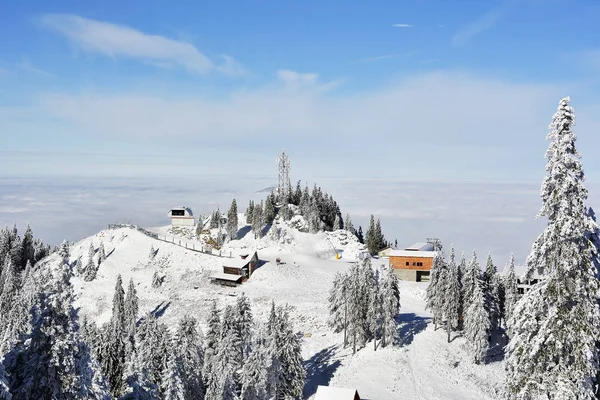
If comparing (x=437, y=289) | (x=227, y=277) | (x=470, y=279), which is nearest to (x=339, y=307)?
(x=437, y=289)

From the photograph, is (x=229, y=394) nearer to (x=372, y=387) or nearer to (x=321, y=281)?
(x=372, y=387)

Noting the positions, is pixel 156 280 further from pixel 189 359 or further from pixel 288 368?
pixel 189 359

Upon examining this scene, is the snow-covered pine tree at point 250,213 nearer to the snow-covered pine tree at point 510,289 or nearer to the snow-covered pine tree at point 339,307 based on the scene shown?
the snow-covered pine tree at point 339,307

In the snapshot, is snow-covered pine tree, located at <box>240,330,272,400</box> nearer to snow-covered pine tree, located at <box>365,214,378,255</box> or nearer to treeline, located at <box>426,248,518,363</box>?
treeline, located at <box>426,248,518,363</box>

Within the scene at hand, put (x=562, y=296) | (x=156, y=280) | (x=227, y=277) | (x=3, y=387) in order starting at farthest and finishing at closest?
(x=156, y=280) < (x=227, y=277) < (x=3, y=387) < (x=562, y=296)

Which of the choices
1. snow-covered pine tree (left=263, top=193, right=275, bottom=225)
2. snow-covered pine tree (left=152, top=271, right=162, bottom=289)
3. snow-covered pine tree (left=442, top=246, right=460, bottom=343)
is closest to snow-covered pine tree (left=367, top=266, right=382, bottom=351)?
snow-covered pine tree (left=442, top=246, right=460, bottom=343)
